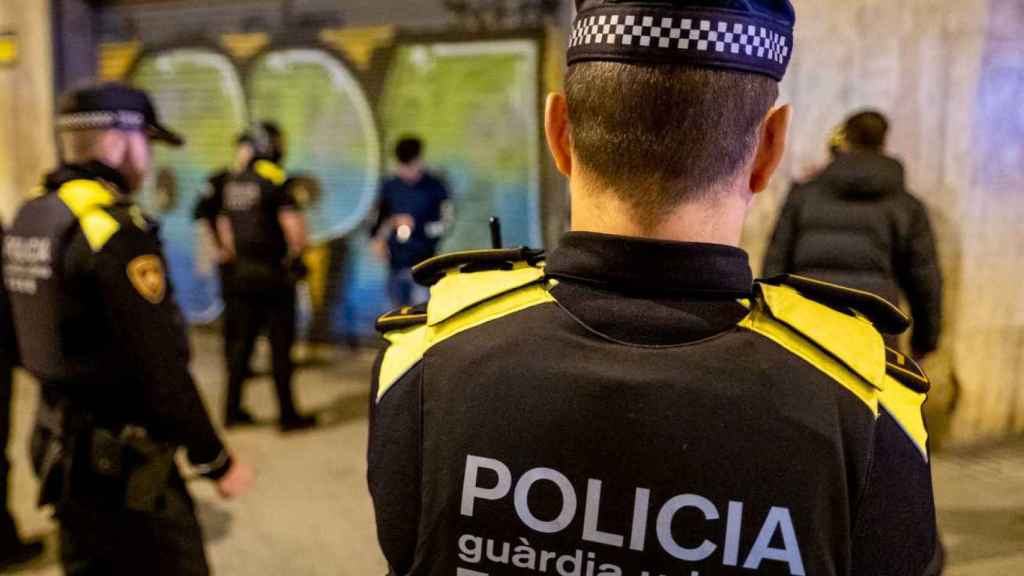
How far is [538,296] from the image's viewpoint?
116cm

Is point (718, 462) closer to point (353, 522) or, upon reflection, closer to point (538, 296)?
point (538, 296)

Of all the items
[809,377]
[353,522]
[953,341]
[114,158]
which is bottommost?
[353,522]

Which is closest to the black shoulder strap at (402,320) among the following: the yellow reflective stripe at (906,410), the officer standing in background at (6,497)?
the yellow reflective stripe at (906,410)

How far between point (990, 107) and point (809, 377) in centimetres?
497

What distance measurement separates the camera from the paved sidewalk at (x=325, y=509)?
4094mm

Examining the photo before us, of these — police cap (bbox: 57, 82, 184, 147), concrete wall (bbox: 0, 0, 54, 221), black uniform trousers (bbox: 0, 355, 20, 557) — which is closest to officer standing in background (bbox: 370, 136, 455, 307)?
black uniform trousers (bbox: 0, 355, 20, 557)

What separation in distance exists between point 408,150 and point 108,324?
4360mm

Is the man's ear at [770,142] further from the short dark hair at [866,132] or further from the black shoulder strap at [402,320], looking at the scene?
the short dark hair at [866,132]

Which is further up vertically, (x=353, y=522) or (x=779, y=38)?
(x=779, y=38)

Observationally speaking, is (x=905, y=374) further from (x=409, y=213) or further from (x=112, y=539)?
(x=409, y=213)

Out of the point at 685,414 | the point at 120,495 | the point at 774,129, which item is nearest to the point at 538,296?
the point at 685,414

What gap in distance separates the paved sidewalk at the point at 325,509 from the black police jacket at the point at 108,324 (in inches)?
63.4

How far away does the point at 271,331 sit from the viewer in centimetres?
592

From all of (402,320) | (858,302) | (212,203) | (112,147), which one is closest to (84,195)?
(112,147)
